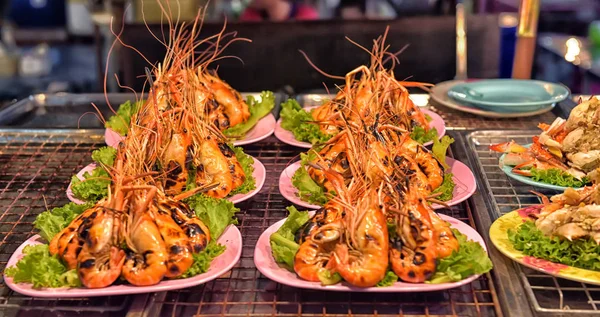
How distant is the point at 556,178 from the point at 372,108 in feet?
2.95

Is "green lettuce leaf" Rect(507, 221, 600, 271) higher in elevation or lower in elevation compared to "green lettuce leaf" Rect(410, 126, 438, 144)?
lower

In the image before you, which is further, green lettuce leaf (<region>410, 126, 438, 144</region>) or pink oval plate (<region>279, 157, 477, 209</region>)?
green lettuce leaf (<region>410, 126, 438, 144</region>)

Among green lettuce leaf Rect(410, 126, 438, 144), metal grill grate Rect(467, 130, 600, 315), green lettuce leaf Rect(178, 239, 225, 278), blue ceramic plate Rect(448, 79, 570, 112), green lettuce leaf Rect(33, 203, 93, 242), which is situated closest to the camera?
metal grill grate Rect(467, 130, 600, 315)

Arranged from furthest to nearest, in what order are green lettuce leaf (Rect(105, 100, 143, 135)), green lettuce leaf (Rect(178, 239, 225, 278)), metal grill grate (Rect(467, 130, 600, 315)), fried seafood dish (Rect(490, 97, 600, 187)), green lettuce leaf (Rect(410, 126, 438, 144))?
green lettuce leaf (Rect(105, 100, 143, 135)) → green lettuce leaf (Rect(410, 126, 438, 144)) → fried seafood dish (Rect(490, 97, 600, 187)) → green lettuce leaf (Rect(178, 239, 225, 278)) → metal grill grate (Rect(467, 130, 600, 315))

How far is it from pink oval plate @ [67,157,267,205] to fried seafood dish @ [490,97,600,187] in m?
1.12

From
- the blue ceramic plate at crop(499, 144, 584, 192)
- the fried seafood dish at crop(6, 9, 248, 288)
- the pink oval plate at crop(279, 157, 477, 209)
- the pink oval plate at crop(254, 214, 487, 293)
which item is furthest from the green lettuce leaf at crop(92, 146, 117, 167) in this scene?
the blue ceramic plate at crop(499, 144, 584, 192)

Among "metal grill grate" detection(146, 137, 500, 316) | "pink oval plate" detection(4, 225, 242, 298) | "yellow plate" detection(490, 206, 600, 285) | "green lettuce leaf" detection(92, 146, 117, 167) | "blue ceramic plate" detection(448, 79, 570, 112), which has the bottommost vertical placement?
"metal grill grate" detection(146, 137, 500, 316)

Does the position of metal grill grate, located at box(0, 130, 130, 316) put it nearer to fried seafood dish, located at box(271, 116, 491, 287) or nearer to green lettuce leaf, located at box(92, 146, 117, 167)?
green lettuce leaf, located at box(92, 146, 117, 167)

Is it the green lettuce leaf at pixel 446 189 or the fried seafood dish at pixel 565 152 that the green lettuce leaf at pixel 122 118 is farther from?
the fried seafood dish at pixel 565 152

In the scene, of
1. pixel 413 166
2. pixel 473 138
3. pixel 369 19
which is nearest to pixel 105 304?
pixel 413 166

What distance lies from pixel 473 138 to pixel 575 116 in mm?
548

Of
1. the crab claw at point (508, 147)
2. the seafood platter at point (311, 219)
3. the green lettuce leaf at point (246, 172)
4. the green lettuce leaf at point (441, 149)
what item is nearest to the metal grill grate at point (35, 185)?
the seafood platter at point (311, 219)

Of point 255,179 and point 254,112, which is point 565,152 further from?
point 254,112

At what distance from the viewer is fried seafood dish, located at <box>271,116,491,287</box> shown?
2131mm
